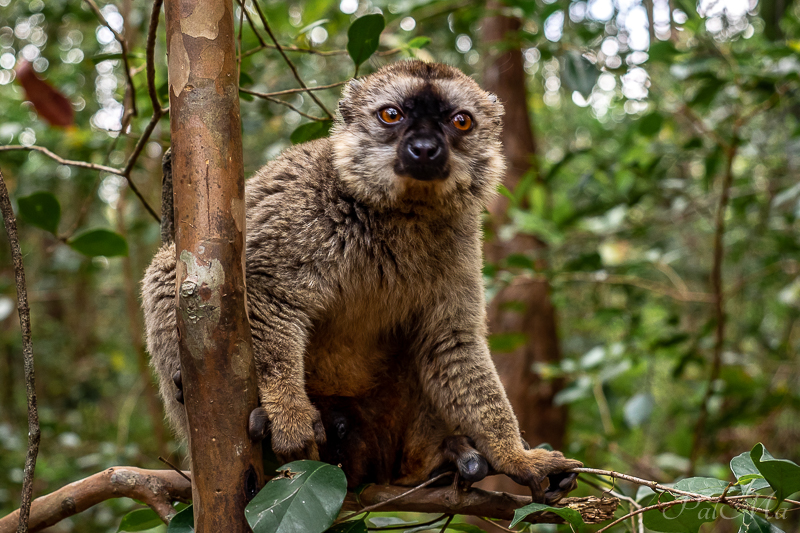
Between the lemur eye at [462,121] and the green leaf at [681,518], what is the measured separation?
1.85 metres

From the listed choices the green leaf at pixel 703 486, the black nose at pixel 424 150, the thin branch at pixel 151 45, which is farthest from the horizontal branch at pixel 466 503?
the thin branch at pixel 151 45

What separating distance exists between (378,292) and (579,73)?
1.94 m

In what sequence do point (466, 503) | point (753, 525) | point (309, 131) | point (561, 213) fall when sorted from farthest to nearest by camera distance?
point (561, 213), point (309, 131), point (466, 503), point (753, 525)

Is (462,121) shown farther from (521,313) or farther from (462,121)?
(521,313)

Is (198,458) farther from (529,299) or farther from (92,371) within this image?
(92,371)

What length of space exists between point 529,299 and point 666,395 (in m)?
3.61

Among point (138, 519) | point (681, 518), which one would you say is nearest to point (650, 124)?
point (681, 518)

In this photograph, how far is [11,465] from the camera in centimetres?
636

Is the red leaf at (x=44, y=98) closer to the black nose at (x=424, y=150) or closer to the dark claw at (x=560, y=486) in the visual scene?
the black nose at (x=424, y=150)

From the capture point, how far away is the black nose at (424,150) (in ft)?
Answer: 8.86

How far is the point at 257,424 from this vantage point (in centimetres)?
202

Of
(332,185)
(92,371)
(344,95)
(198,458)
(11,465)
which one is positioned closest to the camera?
(198,458)

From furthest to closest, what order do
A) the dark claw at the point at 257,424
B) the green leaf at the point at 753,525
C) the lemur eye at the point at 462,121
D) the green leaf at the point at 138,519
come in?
the lemur eye at the point at 462,121 → the green leaf at the point at 138,519 → the dark claw at the point at 257,424 → the green leaf at the point at 753,525

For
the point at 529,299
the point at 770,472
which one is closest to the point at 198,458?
the point at 770,472
